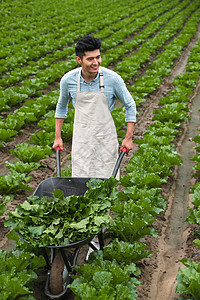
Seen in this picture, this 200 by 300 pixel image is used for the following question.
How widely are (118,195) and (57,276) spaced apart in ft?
5.34

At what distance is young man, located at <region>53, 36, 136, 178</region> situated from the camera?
349cm

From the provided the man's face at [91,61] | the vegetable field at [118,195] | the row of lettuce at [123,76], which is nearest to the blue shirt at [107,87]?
the man's face at [91,61]

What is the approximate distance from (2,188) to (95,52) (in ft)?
8.60

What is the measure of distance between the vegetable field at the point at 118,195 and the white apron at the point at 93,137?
0.43m

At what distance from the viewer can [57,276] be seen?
3105 mm

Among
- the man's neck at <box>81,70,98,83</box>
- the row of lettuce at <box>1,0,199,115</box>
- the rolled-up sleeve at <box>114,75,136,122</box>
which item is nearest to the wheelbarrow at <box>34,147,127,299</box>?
the rolled-up sleeve at <box>114,75,136,122</box>

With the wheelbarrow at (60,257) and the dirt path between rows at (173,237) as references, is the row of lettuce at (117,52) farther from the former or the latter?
the wheelbarrow at (60,257)

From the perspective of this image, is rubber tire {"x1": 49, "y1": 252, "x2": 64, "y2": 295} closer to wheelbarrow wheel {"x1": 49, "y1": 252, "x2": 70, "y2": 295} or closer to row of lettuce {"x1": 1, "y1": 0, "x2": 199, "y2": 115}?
wheelbarrow wheel {"x1": 49, "y1": 252, "x2": 70, "y2": 295}

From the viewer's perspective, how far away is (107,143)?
385 cm

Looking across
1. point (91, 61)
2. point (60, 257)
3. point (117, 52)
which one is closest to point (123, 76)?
point (117, 52)

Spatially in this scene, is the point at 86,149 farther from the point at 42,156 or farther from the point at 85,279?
the point at 42,156

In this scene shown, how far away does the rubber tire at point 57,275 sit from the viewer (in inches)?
121

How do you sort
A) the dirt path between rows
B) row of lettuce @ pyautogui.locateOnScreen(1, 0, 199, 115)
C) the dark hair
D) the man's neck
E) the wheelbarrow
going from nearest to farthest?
the wheelbarrow < the dark hair < the man's neck < the dirt path between rows < row of lettuce @ pyautogui.locateOnScreen(1, 0, 199, 115)

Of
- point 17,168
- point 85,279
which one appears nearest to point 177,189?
point 17,168
